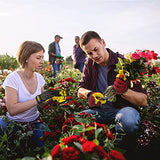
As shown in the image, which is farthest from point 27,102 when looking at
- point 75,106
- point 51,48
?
point 51,48

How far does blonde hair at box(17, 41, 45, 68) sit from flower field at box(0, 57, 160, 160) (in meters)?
0.72

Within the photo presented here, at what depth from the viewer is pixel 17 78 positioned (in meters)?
2.00

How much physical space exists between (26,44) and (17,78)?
427 mm

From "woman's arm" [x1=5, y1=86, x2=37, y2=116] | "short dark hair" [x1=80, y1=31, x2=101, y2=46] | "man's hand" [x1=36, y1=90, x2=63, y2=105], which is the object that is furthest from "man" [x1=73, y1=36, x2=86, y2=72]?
"woman's arm" [x1=5, y1=86, x2=37, y2=116]

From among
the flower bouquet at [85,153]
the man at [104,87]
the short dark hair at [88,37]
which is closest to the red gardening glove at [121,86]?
the man at [104,87]

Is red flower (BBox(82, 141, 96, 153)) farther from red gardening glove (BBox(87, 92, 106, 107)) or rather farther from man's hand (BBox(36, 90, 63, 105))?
man's hand (BBox(36, 90, 63, 105))

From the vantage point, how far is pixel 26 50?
79.6 inches

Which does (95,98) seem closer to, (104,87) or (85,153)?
(104,87)

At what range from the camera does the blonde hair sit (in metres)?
2.02

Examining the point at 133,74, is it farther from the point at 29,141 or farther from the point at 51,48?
the point at 51,48

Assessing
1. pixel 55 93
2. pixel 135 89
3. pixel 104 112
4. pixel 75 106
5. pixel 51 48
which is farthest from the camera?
pixel 51 48

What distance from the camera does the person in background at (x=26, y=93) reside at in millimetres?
1884

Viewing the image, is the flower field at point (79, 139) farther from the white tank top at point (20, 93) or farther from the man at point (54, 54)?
the man at point (54, 54)

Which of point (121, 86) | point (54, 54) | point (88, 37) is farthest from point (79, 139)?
point (54, 54)
